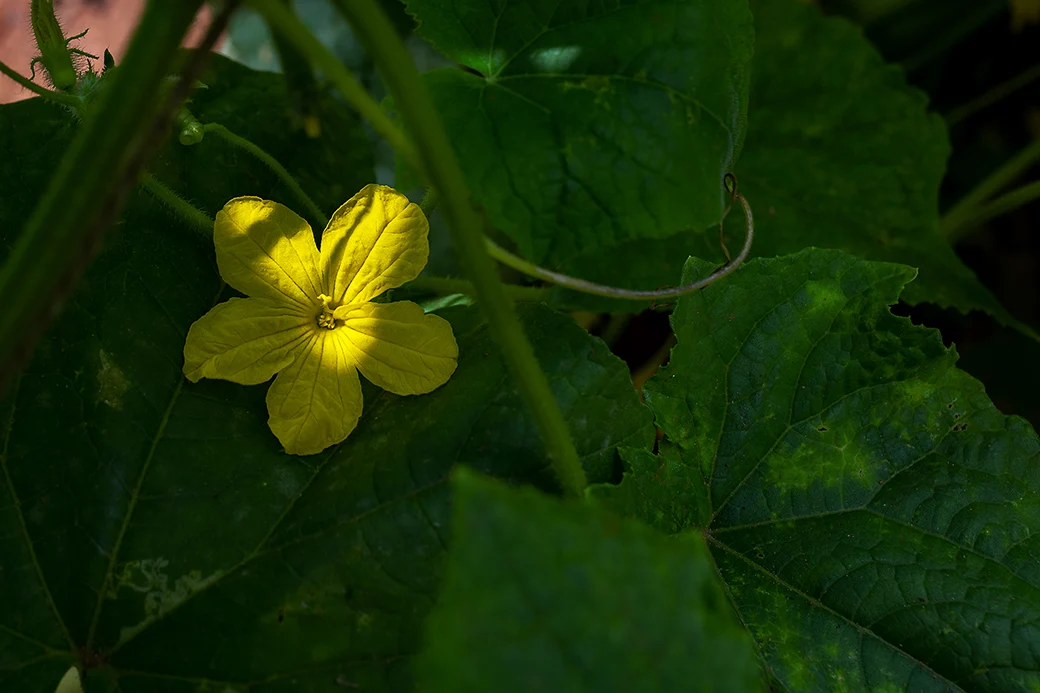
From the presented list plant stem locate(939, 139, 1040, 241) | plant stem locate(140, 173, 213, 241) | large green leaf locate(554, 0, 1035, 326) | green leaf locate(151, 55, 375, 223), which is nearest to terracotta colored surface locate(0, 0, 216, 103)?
green leaf locate(151, 55, 375, 223)

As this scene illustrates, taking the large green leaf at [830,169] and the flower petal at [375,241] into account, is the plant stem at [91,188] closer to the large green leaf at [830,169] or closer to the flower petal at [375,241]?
the flower petal at [375,241]

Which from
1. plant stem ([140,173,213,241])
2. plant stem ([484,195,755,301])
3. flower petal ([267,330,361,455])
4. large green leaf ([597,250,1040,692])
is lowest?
large green leaf ([597,250,1040,692])

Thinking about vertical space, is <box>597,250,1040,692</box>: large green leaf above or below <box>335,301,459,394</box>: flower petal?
below

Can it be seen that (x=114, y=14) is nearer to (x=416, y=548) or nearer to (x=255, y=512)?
(x=255, y=512)

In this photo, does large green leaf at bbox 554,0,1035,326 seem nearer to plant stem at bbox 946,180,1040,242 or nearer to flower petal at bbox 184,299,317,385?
plant stem at bbox 946,180,1040,242

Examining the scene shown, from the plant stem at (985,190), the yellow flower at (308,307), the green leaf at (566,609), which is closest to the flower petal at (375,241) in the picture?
the yellow flower at (308,307)

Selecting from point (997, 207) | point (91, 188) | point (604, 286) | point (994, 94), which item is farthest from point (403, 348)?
point (994, 94)
